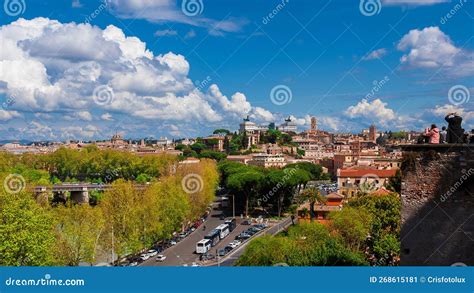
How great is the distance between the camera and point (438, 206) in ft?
Result: 16.9

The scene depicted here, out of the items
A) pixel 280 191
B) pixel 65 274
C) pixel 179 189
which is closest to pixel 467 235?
pixel 65 274

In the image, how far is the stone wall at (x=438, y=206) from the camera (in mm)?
5055

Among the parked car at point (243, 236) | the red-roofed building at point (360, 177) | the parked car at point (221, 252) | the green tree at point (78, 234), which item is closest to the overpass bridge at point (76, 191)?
the parked car at point (243, 236)

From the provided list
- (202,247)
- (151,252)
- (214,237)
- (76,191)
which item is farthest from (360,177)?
(76,191)

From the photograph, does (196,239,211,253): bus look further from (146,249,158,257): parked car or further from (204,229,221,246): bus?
(146,249,158,257): parked car

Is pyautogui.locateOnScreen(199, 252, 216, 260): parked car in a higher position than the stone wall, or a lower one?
lower

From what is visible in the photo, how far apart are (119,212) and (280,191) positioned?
1513cm

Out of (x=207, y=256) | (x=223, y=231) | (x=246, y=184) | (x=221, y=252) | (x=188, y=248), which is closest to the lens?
(x=207, y=256)

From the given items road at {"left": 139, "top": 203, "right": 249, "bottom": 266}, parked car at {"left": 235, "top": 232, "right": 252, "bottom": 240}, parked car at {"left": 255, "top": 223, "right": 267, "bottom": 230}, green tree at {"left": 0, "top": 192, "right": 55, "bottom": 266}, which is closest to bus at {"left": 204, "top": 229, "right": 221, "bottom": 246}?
road at {"left": 139, "top": 203, "right": 249, "bottom": 266}

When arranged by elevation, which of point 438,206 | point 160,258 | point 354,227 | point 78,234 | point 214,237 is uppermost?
point 438,206

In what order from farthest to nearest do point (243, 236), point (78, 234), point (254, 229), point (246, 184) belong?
point (246, 184) < point (254, 229) < point (243, 236) < point (78, 234)

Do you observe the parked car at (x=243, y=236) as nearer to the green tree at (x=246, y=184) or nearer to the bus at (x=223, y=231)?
the bus at (x=223, y=231)

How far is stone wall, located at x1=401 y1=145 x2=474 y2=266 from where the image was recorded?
5.05 meters

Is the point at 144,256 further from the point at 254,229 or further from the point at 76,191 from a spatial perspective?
the point at 76,191
